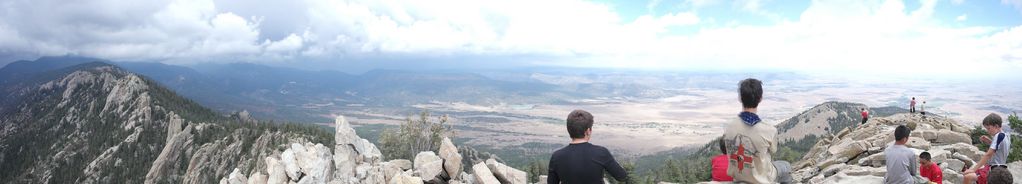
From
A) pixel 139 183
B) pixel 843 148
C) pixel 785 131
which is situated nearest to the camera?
pixel 843 148

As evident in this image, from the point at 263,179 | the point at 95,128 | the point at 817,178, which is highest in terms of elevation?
the point at 817,178

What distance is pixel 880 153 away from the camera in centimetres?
A: 1991

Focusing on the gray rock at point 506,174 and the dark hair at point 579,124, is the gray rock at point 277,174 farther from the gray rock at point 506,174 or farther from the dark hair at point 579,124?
the dark hair at point 579,124

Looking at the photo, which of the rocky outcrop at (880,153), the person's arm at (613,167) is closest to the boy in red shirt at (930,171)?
the rocky outcrop at (880,153)

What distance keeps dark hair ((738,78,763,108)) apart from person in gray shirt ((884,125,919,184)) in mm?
6842

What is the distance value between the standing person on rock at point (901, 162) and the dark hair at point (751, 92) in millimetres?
6810

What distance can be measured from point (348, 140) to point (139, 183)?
101 metres

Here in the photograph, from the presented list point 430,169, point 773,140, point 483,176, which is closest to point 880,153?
point 483,176

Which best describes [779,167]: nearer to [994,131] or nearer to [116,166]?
[994,131]

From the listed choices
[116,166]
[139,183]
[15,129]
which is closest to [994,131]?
[139,183]

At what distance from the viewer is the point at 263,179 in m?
31.6

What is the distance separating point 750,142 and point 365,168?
26.8m

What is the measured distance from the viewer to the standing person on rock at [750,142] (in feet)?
23.1

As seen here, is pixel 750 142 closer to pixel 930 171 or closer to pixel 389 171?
pixel 930 171
